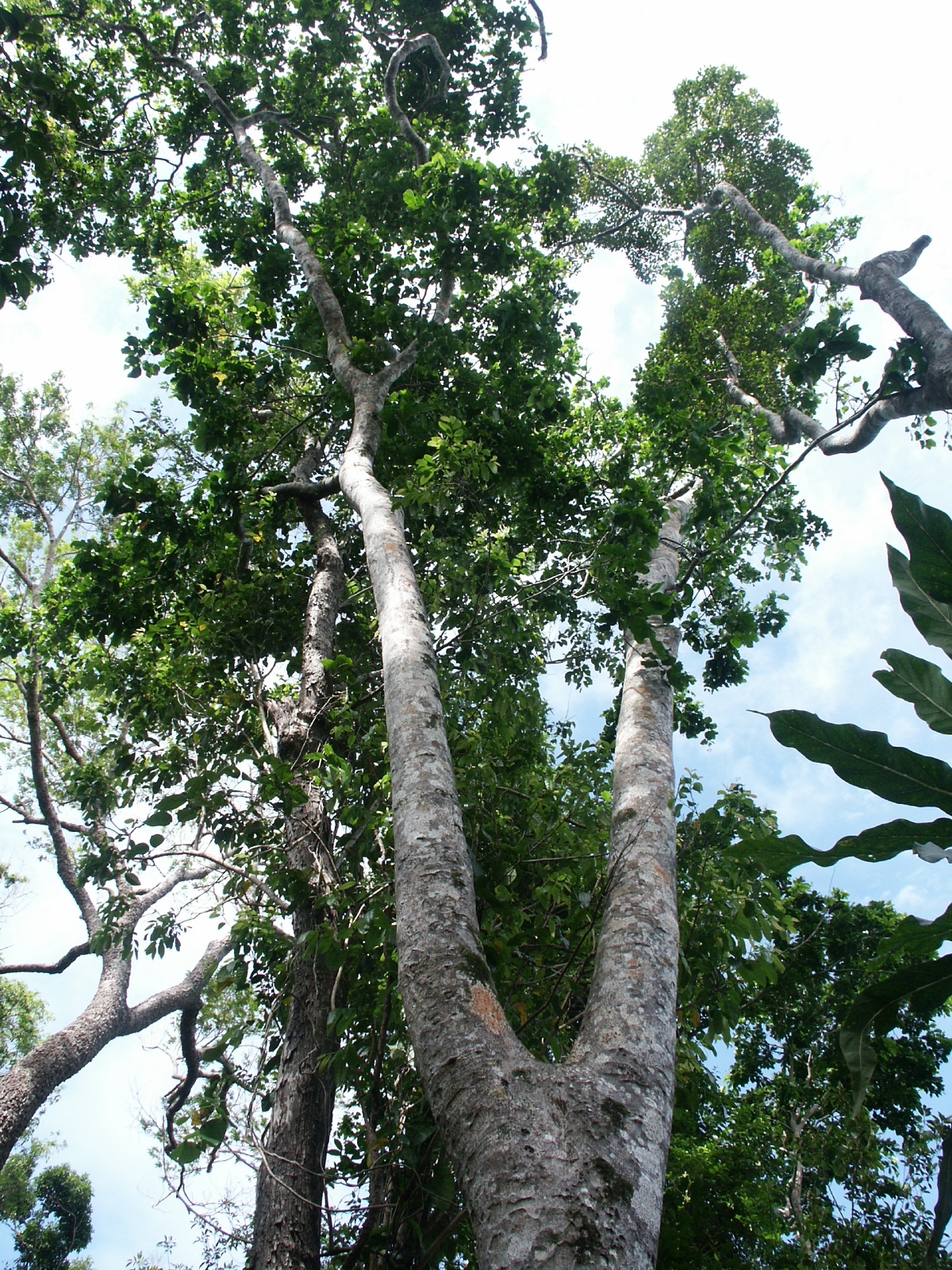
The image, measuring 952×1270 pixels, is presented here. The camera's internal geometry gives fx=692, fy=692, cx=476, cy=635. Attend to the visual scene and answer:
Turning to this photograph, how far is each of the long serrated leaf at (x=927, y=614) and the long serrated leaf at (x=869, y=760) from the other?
282 mm

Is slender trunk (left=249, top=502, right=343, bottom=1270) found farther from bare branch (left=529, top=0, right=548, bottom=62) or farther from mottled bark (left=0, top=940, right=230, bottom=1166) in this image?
bare branch (left=529, top=0, right=548, bottom=62)

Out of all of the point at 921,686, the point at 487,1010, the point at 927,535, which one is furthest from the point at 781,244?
the point at 487,1010

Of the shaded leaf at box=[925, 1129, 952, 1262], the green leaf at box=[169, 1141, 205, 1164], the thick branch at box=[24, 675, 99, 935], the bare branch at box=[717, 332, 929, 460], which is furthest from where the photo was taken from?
the thick branch at box=[24, 675, 99, 935]

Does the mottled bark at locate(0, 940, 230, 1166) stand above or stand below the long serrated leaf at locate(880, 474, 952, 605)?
below

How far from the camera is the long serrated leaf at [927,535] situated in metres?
1.63

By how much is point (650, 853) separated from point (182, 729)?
13.9 ft

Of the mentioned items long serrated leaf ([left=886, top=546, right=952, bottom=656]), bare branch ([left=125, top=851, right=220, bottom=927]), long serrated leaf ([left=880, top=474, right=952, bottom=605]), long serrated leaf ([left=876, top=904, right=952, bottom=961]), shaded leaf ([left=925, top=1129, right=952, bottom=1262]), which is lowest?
shaded leaf ([left=925, top=1129, right=952, bottom=1262])

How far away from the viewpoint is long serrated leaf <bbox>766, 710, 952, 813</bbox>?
1611 mm

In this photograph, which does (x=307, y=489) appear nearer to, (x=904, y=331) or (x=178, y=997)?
(x=904, y=331)

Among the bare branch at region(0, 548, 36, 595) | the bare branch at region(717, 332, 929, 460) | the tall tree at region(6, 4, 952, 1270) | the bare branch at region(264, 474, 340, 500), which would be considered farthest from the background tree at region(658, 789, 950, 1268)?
the bare branch at region(0, 548, 36, 595)

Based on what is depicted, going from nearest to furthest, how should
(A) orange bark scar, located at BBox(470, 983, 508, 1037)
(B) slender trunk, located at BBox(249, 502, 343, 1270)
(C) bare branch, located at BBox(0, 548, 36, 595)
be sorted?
(A) orange bark scar, located at BBox(470, 983, 508, 1037) → (B) slender trunk, located at BBox(249, 502, 343, 1270) → (C) bare branch, located at BBox(0, 548, 36, 595)

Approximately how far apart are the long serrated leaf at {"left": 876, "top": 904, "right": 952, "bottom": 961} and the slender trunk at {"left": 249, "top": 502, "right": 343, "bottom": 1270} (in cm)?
197

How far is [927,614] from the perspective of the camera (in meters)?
1.68

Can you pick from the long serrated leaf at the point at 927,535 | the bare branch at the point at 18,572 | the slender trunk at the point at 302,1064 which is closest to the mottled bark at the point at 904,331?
the long serrated leaf at the point at 927,535
